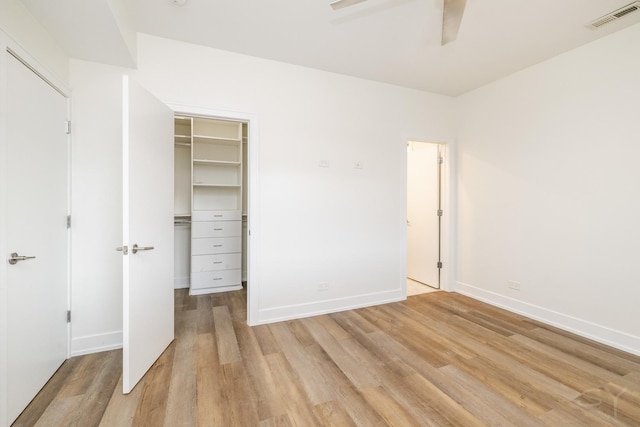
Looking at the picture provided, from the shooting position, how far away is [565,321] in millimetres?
2688

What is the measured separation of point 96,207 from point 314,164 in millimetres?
2059

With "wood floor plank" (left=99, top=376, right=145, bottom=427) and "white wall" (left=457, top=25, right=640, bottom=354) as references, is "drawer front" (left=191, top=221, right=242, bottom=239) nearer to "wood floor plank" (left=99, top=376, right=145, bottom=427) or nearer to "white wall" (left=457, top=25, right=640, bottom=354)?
"wood floor plank" (left=99, top=376, right=145, bottom=427)

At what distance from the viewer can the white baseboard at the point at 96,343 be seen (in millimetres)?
2203

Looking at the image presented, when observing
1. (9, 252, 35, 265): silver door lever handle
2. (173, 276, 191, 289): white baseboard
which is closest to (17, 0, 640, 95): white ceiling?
(9, 252, 35, 265): silver door lever handle

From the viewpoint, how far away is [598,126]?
8.13 ft

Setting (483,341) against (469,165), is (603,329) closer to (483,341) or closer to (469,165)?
(483,341)

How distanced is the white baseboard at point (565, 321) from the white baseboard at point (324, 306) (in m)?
1.07

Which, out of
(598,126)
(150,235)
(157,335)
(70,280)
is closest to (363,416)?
(157,335)

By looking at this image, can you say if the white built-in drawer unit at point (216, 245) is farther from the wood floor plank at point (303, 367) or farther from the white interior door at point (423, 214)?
the white interior door at point (423, 214)

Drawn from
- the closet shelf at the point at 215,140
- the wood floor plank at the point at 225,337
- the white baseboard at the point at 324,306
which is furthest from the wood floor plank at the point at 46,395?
the closet shelf at the point at 215,140

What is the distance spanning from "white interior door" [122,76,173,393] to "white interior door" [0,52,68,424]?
516 millimetres

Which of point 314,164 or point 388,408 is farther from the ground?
point 314,164

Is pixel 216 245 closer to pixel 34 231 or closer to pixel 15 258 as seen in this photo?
pixel 34 231

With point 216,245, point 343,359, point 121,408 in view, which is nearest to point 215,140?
point 216,245
